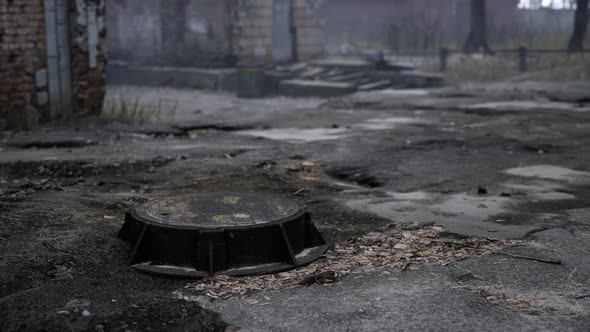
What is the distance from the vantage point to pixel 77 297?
127 inches

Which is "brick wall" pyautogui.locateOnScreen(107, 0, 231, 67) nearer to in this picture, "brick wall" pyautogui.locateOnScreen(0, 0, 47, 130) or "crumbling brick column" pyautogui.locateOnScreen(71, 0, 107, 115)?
"crumbling brick column" pyautogui.locateOnScreen(71, 0, 107, 115)

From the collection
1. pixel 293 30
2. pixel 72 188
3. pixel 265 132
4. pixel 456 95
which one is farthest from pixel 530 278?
pixel 293 30

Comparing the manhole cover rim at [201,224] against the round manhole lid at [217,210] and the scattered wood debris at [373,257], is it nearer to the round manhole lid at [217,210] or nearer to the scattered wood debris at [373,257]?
the round manhole lid at [217,210]

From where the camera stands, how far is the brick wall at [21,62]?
9164 millimetres

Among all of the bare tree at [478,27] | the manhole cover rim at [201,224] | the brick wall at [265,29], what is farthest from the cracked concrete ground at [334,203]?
the bare tree at [478,27]

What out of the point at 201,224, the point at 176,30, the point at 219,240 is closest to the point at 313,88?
the point at 176,30

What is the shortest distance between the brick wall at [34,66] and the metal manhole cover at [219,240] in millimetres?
6023

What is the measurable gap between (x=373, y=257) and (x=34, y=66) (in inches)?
281

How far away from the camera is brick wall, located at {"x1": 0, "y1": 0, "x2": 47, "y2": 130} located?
9.16 meters

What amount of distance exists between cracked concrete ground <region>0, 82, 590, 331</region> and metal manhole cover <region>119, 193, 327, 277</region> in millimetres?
153

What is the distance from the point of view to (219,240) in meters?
3.66

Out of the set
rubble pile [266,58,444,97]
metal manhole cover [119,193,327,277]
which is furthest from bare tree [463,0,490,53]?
metal manhole cover [119,193,327,277]

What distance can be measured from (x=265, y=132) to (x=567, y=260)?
18.9 ft

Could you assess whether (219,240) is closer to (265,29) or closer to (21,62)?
(21,62)
